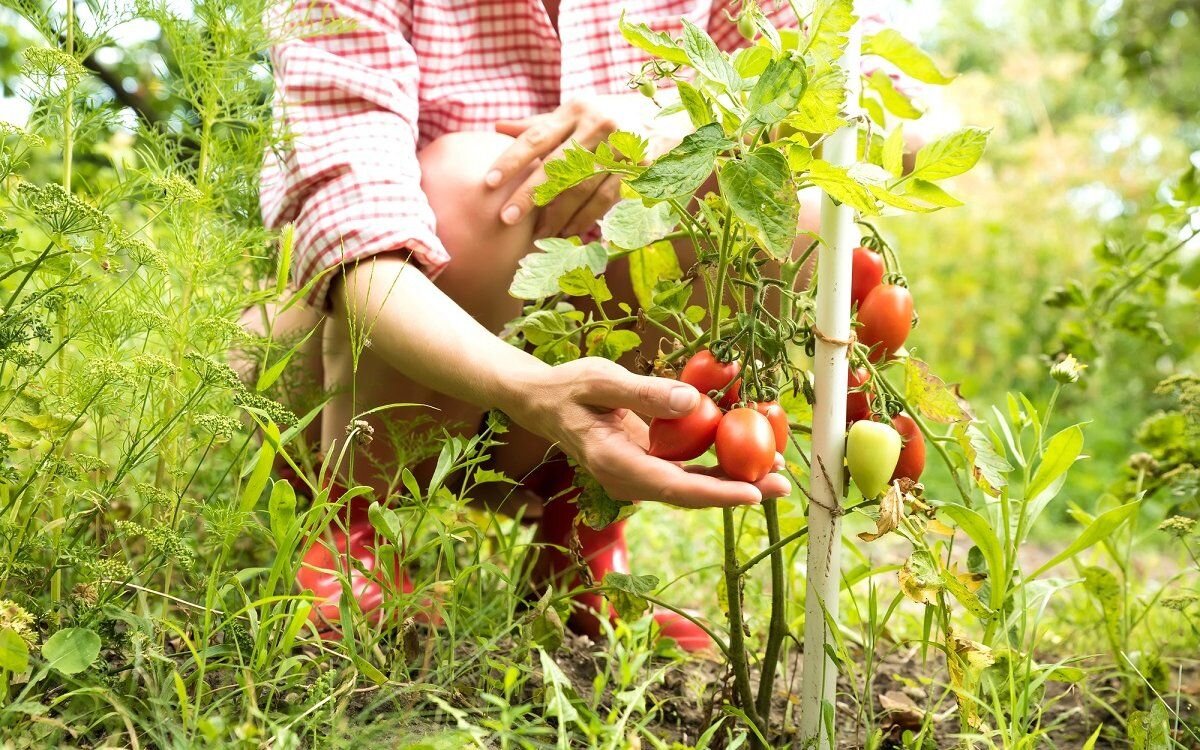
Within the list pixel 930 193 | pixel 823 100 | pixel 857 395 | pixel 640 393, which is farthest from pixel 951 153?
pixel 640 393

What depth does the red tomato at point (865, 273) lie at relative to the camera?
1024 millimetres

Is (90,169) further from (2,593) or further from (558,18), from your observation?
(2,593)

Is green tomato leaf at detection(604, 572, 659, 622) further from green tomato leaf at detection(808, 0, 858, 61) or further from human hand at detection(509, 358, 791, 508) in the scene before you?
green tomato leaf at detection(808, 0, 858, 61)

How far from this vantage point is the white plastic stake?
938 millimetres

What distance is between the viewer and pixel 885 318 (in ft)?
3.20

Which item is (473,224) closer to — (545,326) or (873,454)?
(545,326)

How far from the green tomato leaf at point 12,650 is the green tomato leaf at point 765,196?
0.69 metres

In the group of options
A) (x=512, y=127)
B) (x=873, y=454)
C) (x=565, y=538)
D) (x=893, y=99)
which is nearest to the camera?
(x=873, y=454)

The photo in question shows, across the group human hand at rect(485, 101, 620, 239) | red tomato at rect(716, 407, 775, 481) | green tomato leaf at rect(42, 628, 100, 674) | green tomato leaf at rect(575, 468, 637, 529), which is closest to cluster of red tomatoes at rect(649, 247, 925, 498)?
red tomato at rect(716, 407, 775, 481)

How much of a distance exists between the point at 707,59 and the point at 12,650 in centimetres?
76

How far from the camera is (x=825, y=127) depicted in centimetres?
85

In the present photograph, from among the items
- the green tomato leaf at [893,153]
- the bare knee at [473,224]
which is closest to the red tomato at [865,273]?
the green tomato leaf at [893,153]

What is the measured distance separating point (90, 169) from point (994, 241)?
4560 mm

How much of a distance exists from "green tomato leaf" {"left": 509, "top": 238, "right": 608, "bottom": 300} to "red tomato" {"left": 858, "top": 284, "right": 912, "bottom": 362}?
27cm
